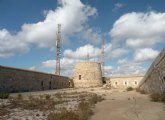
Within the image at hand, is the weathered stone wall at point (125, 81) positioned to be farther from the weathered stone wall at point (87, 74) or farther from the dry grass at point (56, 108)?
the dry grass at point (56, 108)

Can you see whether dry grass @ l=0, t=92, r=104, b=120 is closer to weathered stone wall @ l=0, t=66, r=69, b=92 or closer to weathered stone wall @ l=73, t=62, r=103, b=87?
weathered stone wall @ l=0, t=66, r=69, b=92

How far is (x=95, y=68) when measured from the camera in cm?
4572

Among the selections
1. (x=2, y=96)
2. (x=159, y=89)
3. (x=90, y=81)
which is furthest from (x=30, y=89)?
(x=159, y=89)

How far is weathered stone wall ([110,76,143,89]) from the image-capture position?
4772 centimetres

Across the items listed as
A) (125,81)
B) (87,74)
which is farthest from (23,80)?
(125,81)

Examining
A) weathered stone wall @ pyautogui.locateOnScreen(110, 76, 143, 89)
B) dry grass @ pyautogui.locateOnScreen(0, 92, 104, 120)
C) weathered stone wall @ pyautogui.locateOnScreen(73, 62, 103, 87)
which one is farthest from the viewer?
weathered stone wall @ pyautogui.locateOnScreen(110, 76, 143, 89)

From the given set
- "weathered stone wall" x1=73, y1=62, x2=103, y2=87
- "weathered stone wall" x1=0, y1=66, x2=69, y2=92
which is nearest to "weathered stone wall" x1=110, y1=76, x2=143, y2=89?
"weathered stone wall" x1=73, y1=62, x2=103, y2=87

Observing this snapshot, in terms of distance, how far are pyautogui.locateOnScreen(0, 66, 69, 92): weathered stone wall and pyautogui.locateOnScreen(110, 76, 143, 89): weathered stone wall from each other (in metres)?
15.1

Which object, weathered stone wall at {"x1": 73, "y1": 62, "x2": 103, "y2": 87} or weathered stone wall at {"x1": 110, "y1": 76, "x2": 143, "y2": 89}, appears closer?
weathered stone wall at {"x1": 73, "y1": 62, "x2": 103, "y2": 87}

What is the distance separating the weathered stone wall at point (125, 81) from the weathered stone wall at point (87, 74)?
459cm

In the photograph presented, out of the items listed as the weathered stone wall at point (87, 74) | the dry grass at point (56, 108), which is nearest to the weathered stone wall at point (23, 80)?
the weathered stone wall at point (87, 74)

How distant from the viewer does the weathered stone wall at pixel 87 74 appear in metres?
45.0

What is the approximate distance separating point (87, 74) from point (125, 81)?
358 inches

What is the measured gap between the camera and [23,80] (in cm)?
2802
